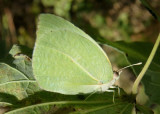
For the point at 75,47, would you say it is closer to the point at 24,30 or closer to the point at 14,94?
the point at 14,94

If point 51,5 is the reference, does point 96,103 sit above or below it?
below

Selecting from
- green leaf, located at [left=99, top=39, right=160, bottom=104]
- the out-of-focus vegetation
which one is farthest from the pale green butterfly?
the out-of-focus vegetation

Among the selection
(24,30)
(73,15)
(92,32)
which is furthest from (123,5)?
(92,32)

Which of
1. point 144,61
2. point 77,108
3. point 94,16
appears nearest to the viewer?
point 77,108

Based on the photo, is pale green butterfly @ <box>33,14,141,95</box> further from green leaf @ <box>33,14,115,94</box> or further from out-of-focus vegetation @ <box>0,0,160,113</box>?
out-of-focus vegetation @ <box>0,0,160,113</box>

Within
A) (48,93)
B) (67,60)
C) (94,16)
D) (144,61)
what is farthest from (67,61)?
(94,16)

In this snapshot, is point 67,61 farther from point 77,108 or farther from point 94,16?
point 94,16
